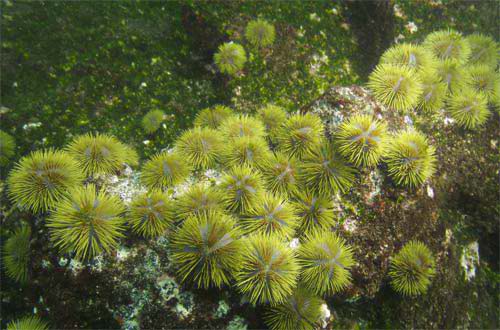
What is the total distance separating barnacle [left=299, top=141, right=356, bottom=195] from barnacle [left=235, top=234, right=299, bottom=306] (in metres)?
0.94

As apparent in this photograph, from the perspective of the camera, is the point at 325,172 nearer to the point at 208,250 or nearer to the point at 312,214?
the point at 312,214

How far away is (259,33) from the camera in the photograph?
6.36 m

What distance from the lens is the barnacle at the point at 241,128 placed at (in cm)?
475

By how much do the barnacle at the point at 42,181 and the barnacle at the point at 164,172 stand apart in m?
0.81

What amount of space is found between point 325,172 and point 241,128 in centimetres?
129

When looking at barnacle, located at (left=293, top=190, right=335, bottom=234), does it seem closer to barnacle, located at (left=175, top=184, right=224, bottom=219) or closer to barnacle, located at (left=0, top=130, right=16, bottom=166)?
barnacle, located at (left=175, top=184, right=224, bottom=219)

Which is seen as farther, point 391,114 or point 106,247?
point 391,114

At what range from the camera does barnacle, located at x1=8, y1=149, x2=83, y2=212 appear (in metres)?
3.87

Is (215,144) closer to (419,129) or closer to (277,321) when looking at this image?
(277,321)

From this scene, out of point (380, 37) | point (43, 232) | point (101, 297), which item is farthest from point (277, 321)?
point (380, 37)

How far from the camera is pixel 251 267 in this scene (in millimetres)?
3518

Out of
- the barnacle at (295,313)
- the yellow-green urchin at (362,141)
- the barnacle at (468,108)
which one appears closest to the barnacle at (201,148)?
the yellow-green urchin at (362,141)

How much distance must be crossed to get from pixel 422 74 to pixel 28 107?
5970mm

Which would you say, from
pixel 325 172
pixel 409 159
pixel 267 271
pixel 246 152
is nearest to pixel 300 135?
pixel 325 172
